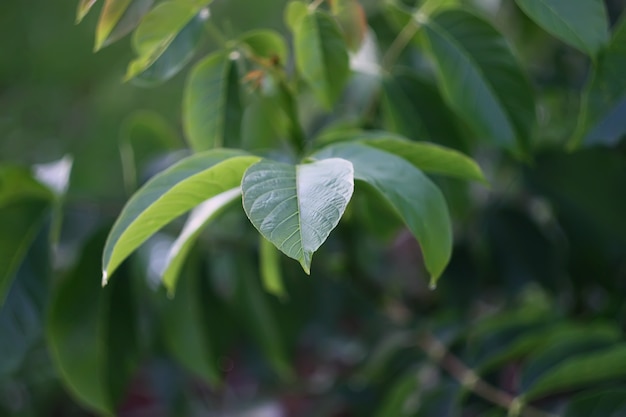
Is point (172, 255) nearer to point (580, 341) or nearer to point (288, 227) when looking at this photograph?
point (288, 227)

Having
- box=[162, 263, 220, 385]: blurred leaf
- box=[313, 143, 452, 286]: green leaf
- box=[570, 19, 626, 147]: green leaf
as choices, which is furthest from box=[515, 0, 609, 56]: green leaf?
box=[162, 263, 220, 385]: blurred leaf

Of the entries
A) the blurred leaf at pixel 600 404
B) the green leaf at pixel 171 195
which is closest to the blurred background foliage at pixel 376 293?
the blurred leaf at pixel 600 404

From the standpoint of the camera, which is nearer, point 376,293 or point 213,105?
point 213,105

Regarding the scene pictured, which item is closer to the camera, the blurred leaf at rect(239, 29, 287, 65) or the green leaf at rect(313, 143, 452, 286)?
the green leaf at rect(313, 143, 452, 286)

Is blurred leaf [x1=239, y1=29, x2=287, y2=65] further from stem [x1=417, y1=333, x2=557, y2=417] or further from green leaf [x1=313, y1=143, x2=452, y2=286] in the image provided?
stem [x1=417, y1=333, x2=557, y2=417]

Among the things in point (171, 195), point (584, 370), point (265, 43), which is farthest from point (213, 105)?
point (584, 370)

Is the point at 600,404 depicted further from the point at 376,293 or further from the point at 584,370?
the point at 376,293
